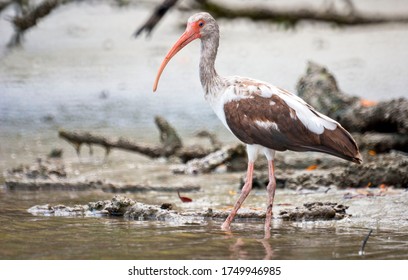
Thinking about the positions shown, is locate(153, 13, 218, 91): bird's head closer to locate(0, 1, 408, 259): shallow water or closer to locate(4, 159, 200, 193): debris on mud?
locate(0, 1, 408, 259): shallow water

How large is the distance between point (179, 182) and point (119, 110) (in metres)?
4.92

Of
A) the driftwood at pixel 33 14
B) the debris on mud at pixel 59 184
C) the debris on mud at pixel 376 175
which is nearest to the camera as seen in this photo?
the debris on mud at pixel 376 175

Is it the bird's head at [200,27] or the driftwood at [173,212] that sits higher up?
the bird's head at [200,27]

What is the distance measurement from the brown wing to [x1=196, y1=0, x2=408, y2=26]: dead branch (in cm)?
516

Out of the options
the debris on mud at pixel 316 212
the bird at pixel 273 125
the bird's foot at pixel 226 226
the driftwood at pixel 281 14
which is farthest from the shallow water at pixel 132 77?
the bird's foot at pixel 226 226

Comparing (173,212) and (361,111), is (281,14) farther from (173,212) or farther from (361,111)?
(173,212)

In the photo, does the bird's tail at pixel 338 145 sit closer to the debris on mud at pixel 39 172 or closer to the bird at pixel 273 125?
the bird at pixel 273 125

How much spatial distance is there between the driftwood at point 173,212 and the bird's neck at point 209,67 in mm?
1075

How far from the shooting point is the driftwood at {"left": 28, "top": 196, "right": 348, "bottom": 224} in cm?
848

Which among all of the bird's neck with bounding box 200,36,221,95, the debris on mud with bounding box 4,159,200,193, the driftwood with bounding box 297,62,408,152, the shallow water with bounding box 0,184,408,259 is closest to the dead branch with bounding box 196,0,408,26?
the driftwood with bounding box 297,62,408,152

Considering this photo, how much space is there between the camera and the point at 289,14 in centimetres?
1429

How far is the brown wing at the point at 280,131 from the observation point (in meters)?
8.31

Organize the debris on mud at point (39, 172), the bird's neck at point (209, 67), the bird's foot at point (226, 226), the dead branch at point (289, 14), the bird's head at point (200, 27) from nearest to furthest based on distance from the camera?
the bird's foot at point (226, 226) < the bird's neck at point (209, 67) < the bird's head at point (200, 27) < the debris on mud at point (39, 172) < the dead branch at point (289, 14)
